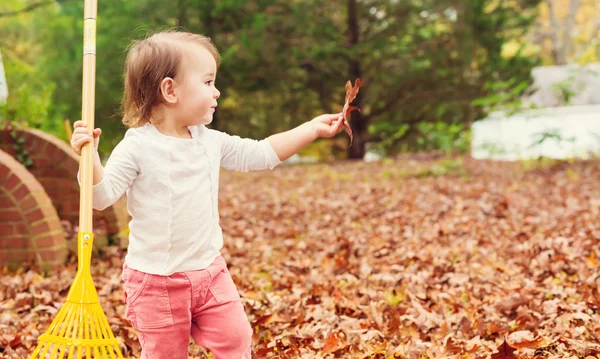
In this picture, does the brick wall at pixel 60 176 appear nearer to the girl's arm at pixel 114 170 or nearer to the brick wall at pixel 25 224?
the brick wall at pixel 25 224

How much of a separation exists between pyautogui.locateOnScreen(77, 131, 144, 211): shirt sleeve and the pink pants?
0.30 meters

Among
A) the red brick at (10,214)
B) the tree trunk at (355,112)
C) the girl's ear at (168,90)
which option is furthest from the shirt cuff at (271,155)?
the tree trunk at (355,112)

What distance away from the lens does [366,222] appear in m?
7.96

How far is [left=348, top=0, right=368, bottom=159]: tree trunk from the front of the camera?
18.1 metres

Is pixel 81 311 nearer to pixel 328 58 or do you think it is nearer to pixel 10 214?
pixel 10 214

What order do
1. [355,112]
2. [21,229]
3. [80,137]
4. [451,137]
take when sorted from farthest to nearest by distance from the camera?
[355,112] → [451,137] → [21,229] → [80,137]

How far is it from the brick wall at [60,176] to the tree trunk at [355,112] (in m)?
12.7

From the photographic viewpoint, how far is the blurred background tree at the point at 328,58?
55.8ft

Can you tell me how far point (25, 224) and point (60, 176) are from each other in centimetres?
80

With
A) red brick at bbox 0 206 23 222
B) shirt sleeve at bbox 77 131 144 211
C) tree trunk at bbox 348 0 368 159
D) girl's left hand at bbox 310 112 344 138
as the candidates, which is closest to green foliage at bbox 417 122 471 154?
tree trunk at bbox 348 0 368 159

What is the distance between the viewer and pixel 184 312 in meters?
2.49

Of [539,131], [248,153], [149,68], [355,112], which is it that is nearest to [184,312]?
[248,153]

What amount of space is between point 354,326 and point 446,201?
5.70 m

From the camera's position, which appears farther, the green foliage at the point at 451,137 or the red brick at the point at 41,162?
the green foliage at the point at 451,137
